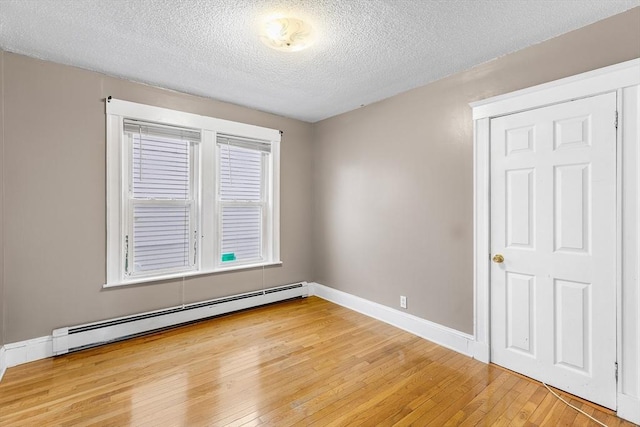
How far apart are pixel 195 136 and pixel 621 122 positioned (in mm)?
3675

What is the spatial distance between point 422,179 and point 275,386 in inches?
90.3

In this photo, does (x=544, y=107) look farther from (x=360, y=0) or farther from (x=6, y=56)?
(x=6, y=56)

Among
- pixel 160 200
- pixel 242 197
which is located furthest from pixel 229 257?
pixel 160 200

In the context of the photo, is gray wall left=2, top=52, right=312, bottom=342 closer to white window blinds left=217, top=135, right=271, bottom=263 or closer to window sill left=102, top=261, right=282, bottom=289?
window sill left=102, top=261, right=282, bottom=289

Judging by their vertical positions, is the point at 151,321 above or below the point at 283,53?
below

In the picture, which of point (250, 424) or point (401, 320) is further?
point (401, 320)

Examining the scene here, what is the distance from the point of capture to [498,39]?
225cm

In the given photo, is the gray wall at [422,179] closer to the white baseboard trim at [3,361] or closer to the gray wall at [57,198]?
the gray wall at [57,198]

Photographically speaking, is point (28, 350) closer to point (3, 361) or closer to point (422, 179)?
point (3, 361)

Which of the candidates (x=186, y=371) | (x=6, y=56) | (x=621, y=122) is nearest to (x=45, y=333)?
(x=186, y=371)

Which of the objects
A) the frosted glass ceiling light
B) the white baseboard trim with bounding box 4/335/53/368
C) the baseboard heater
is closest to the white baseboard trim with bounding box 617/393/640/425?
the frosted glass ceiling light

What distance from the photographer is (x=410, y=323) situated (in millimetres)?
3164

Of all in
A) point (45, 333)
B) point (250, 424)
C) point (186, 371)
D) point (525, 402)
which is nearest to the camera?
point (250, 424)

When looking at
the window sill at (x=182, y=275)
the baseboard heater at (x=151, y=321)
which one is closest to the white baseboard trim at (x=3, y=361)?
the baseboard heater at (x=151, y=321)
